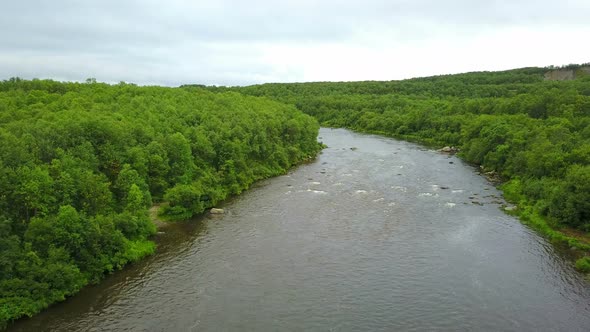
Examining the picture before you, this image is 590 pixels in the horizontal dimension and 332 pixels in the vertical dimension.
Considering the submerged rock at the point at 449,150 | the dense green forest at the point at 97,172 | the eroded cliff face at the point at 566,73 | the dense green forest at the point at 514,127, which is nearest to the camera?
the dense green forest at the point at 97,172

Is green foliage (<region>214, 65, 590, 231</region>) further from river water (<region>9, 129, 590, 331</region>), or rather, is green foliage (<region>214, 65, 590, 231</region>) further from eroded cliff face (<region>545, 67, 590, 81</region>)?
river water (<region>9, 129, 590, 331</region>)

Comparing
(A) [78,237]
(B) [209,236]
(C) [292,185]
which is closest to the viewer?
(A) [78,237]

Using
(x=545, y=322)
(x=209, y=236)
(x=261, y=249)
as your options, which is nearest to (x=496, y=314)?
(x=545, y=322)

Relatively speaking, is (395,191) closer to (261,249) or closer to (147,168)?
(261,249)

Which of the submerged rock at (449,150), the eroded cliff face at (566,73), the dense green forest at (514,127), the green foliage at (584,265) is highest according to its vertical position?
the eroded cliff face at (566,73)

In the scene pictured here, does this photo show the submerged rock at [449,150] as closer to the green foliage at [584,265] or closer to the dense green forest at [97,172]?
the dense green forest at [97,172]

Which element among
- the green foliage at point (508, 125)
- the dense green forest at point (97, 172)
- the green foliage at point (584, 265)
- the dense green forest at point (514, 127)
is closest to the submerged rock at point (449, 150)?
the dense green forest at point (514, 127)

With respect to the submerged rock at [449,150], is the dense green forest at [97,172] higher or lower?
higher
